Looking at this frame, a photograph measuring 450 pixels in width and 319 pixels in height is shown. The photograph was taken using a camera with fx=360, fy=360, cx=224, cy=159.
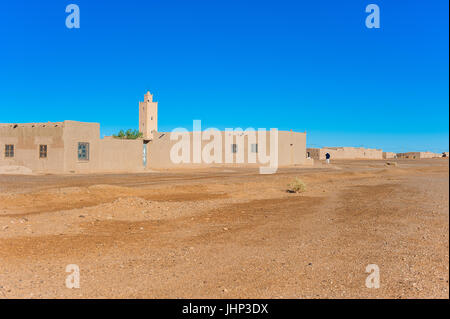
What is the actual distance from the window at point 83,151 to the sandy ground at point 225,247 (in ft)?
46.7

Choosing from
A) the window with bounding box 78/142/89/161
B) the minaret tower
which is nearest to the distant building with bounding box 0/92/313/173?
the window with bounding box 78/142/89/161

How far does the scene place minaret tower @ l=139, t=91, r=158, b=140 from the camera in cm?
6275

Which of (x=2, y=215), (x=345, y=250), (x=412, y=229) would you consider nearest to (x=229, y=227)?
(x=345, y=250)

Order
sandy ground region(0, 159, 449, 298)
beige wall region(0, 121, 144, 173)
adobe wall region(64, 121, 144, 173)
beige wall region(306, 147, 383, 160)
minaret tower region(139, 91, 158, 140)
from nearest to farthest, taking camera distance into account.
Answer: sandy ground region(0, 159, 449, 298), beige wall region(0, 121, 144, 173), adobe wall region(64, 121, 144, 173), minaret tower region(139, 91, 158, 140), beige wall region(306, 147, 383, 160)

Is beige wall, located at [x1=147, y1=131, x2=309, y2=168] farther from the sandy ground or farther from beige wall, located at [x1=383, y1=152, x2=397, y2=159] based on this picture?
beige wall, located at [x1=383, y1=152, x2=397, y2=159]

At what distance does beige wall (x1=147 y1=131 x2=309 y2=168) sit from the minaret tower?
2770cm

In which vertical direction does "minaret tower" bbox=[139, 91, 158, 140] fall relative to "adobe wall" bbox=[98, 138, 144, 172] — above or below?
above

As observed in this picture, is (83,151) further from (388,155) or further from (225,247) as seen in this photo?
(388,155)

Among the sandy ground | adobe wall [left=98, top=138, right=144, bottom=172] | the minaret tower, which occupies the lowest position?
the sandy ground

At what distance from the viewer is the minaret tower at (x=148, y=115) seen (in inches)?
2470

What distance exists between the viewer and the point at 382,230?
316 inches

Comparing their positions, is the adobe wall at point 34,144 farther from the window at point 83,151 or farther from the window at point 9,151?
the window at point 83,151

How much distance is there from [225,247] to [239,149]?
31.2m
